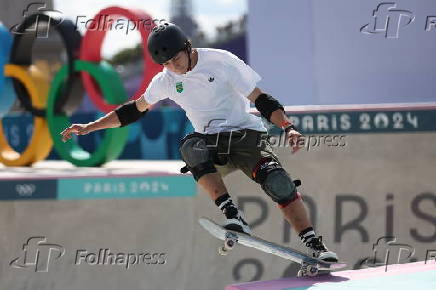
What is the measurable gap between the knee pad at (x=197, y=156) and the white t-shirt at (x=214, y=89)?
0.14 metres

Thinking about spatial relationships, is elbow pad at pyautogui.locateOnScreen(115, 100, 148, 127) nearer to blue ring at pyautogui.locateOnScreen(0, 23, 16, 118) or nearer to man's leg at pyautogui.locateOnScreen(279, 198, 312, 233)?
man's leg at pyautogui.locateOnScreen(279, 198, 312, 233)

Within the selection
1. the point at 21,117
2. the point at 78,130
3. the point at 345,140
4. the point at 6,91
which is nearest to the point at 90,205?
the point at 78,130

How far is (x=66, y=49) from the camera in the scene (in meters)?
12.1

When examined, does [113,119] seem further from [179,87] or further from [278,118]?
[278,118]

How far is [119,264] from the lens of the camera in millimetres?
8141

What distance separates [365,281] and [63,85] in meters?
8.04

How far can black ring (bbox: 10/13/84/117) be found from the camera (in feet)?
39.6

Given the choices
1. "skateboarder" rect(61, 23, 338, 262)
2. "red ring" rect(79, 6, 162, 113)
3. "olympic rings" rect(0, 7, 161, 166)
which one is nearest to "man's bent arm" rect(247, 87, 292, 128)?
"skateboarder" rect(61, 23, 338, 262)

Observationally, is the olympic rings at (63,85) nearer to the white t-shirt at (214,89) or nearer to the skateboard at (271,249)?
the white t-shirt at (214,89)

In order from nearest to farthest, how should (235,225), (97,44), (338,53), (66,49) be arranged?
(235,225) → (97,44) → (66,49) → (338,53)

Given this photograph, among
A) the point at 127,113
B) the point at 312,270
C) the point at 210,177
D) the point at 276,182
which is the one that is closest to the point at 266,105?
the point at 276,182

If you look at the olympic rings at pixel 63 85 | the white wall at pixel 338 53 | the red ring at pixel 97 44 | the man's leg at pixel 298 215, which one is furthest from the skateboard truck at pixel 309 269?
the white wall at pixel 338 53

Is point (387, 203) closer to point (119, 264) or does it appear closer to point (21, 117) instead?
point (119, 264)

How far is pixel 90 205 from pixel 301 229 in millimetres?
3362
